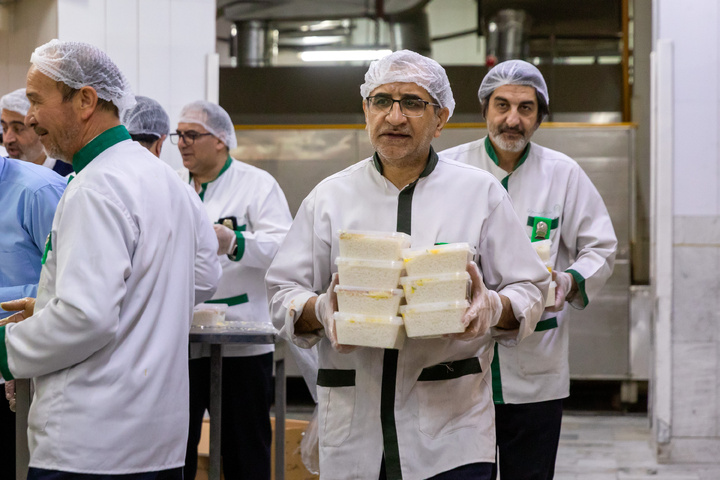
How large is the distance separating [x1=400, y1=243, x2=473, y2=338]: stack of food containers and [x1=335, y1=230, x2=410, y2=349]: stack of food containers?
1.2 inches

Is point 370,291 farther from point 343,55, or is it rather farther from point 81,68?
point 343,55

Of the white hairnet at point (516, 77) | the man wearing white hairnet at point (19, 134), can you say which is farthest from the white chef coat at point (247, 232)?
the white hairnet at point (516, 77)

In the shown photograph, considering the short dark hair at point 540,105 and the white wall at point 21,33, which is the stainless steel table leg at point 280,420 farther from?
the white wall at point 21,33

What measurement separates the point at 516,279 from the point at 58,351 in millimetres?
1055

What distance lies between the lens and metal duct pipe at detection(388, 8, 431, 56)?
8.09 metres

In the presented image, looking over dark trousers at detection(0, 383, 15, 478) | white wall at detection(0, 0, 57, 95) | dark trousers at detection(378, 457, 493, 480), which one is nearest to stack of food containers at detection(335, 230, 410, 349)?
dark trousers at detection(378, 457, 493, 480)

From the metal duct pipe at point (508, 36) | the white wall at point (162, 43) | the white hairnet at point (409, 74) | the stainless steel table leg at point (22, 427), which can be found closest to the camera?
the white hairnet at point (409, 74)

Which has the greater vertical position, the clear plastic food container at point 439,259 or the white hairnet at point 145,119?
the white hairnet at point 145,119

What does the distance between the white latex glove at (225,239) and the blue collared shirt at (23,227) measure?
0.95 m

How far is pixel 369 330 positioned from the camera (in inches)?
72.1

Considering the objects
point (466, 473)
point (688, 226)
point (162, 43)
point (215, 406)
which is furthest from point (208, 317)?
point (688, 226)

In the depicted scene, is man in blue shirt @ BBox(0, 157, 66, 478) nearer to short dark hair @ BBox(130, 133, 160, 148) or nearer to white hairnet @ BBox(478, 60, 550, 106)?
short dark hair @ BBox(130, 133, 160, 148)

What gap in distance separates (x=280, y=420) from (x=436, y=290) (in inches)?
64.7

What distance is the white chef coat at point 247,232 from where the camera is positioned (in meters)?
3.62
